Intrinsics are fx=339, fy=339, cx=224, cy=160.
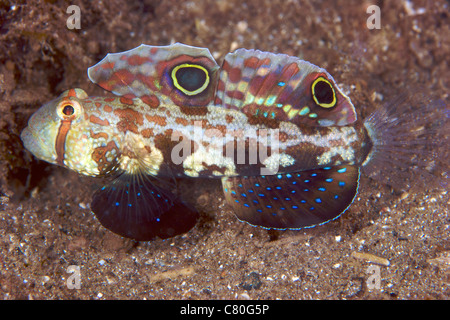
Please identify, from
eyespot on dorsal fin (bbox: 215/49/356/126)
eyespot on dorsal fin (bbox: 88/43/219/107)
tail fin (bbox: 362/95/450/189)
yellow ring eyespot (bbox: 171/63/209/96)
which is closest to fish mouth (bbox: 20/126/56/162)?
eyespot on dorsal fin (bbox: 88/43/219/107)

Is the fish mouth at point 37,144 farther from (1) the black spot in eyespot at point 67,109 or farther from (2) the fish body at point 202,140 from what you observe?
(1) the black spot in eyespot at point 67,109

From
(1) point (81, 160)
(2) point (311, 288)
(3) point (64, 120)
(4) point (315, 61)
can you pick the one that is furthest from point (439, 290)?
(3) point (64, 120)

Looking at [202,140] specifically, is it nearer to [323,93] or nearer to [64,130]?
[323,93]

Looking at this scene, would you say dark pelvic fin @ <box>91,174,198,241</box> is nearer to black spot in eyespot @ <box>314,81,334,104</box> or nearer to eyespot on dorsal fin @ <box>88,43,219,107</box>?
eyespot on dorsal fin @ <box>88,43,219,107</box>

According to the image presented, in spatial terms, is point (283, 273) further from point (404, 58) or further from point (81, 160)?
point (404, 58)

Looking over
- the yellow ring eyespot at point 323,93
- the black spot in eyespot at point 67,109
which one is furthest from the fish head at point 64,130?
the yellow ring eyespot at point 323,93

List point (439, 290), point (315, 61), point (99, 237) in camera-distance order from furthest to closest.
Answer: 1. point (315, 61)
2. point (99, 237)
3. point (439, 290)

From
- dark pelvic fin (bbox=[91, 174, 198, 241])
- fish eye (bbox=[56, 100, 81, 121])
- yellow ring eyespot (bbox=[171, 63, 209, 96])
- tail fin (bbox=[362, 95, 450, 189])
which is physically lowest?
dark pelvic fin (bbox=[91, 174, 198, 241])
